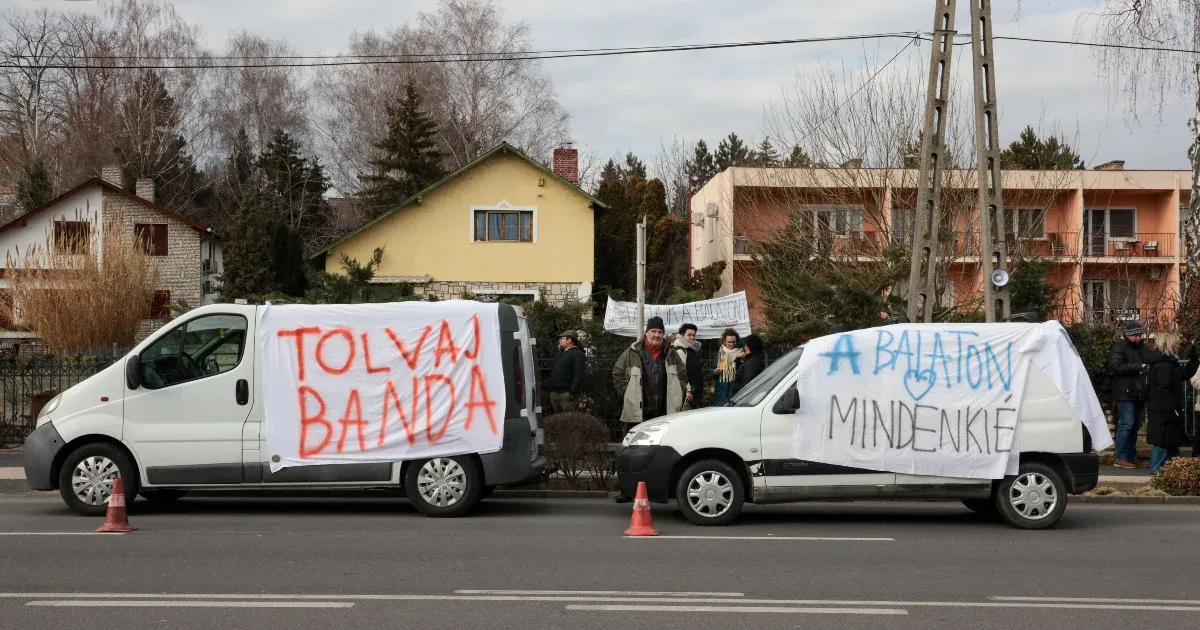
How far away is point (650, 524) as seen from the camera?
1027 cm

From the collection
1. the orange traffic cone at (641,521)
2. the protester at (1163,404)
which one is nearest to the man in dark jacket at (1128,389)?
the protester at (1163,404)

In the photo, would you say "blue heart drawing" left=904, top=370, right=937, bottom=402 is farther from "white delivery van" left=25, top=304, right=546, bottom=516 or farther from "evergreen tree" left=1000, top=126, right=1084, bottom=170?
"evergreen tree" left=1000, top=126, right=1084, bottom=170

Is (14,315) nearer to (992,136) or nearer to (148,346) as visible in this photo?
(148,346)

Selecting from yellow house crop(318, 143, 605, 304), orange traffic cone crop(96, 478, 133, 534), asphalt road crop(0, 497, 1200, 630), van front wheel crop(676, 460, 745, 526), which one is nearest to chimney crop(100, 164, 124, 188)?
yellow house crop(318, 143, 605, 304)

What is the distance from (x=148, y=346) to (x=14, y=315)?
20.8 m

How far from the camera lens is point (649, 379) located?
14.0 metres

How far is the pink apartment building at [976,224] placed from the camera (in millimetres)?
28375

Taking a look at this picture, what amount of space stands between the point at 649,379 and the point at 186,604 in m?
7.50

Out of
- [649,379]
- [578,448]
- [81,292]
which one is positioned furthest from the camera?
[81,292]

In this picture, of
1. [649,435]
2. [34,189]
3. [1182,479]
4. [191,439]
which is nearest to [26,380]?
[191,439]

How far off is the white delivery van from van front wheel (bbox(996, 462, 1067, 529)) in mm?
4578

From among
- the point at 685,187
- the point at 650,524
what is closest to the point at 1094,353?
the point at 650,524

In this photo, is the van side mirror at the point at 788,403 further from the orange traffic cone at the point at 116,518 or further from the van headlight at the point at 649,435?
the orange traffic cone at the point at 116,518

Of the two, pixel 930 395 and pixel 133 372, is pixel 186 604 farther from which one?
pixel 930 395
